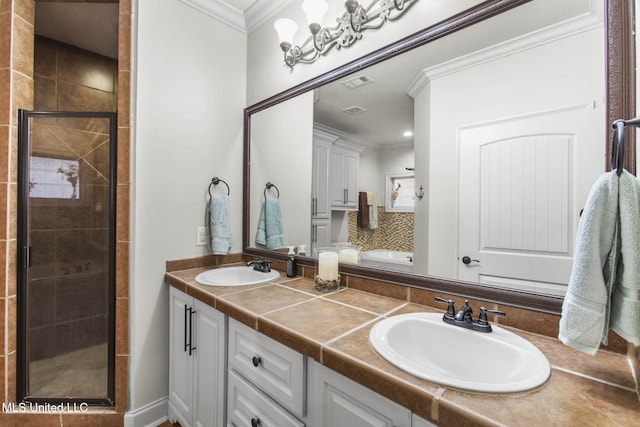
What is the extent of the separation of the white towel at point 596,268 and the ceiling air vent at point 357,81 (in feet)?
3.47

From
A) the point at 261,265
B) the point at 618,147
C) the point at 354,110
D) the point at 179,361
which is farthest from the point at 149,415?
the point at 618,147

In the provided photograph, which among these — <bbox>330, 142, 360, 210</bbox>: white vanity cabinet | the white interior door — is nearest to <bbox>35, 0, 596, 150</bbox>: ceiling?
<bbox>330, 142, 360, 210</bbox>: white vanity cabinet

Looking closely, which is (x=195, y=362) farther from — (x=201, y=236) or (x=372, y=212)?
(x=372, y=212)

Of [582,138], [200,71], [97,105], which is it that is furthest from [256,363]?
[97,105]

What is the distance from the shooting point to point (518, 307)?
941mm

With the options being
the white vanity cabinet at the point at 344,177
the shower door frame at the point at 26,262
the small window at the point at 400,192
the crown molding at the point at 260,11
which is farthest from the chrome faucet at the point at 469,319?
the crown molding at the point at 260,11

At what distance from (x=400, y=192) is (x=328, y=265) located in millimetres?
471

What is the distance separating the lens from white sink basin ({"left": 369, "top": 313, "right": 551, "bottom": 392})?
654 mm

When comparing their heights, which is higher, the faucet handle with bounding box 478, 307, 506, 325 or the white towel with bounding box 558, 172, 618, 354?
the white towel with bounding box 558, 172, 618, 354

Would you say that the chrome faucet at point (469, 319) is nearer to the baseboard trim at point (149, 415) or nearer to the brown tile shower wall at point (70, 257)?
the baseboard trim at point (149, 415)

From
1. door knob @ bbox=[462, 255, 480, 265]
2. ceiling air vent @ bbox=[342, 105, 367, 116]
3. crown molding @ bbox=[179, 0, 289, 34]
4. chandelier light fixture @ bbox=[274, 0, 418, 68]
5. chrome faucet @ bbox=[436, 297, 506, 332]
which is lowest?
chrome faucet @ bbox=[436, 297, 506, 332]

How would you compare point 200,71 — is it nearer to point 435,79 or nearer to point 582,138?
point 435,79

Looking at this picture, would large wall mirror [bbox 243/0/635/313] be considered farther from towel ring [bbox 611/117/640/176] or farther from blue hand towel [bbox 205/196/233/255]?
blue hand towel [bbox 205/196/233/255]

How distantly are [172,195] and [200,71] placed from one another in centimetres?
82
